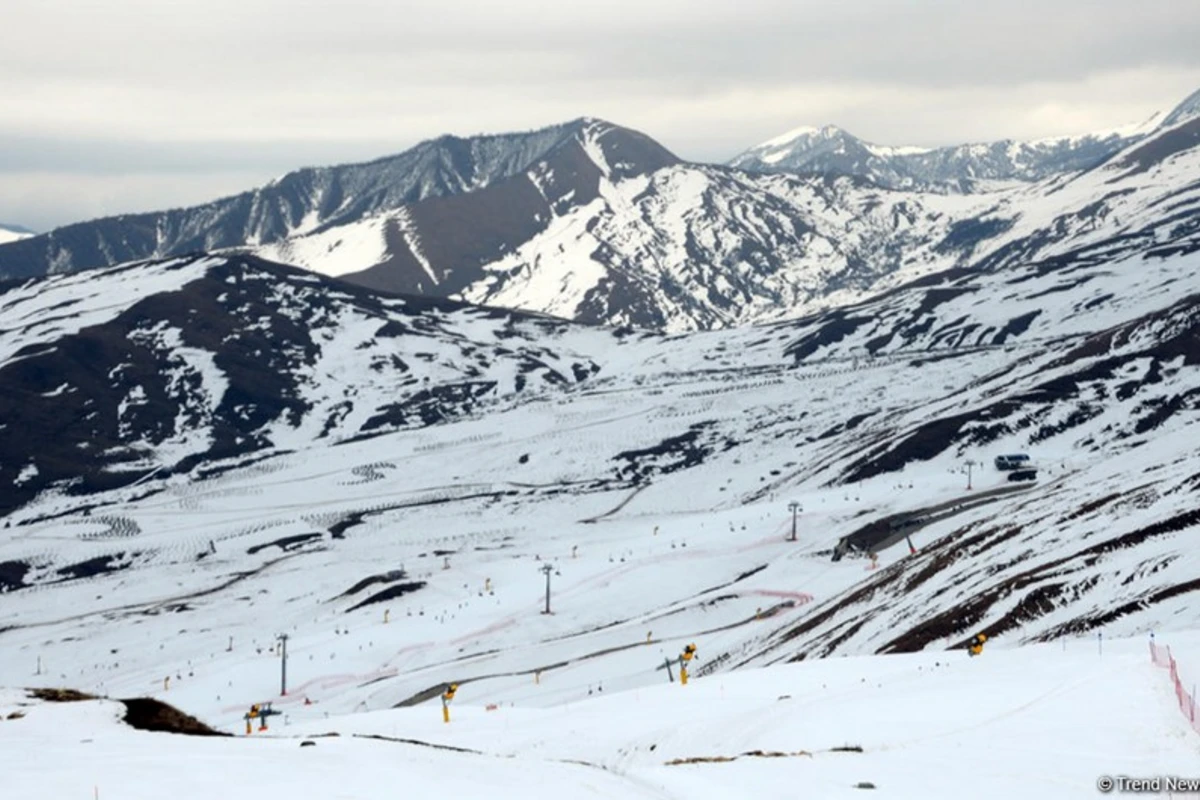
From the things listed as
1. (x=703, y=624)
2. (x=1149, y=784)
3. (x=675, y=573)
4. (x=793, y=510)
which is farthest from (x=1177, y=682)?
(x=793, y=510)

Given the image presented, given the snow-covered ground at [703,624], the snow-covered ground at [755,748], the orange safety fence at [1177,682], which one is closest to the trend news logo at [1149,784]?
the snow-covered ground at [755,748]

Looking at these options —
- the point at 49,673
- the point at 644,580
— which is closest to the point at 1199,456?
the point at 644,580

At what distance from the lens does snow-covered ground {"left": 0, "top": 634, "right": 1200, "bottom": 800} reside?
27.1 m

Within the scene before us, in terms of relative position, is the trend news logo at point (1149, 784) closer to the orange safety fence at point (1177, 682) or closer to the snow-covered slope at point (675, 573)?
the orange safety fence at point (1177, 682)

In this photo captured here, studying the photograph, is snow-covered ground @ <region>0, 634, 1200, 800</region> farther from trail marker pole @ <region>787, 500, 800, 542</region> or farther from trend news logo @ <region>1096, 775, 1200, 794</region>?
trail marker pole @ <region>787, 500, 800, 542</region>

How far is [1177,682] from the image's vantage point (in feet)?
107

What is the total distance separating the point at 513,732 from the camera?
43.8m

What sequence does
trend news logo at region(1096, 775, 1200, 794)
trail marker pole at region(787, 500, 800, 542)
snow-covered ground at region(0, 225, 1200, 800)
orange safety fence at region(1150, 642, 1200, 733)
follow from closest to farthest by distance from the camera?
1. trend news logo at region(1096, 775, 1200, 794)
2. orange safety fence at region(1150, 642, 1200, 733)
3. snow-covered ground at region(0, 225, 1200, 800)
4. trail marker pole at region(787, 500, 800, 542)

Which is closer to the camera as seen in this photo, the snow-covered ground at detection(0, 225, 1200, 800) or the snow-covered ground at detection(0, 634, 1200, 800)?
the snow-covered ground at detection(0, 634, 1200, 800)

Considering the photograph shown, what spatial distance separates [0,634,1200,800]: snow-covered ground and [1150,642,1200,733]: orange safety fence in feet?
1.16

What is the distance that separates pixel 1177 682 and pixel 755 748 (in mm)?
10467

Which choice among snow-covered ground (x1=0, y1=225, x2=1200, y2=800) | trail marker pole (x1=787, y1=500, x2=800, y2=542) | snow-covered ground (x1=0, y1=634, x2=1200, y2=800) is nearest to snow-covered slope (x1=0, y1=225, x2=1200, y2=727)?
snow-covered ground (x1=0, y1=225, x2=1200, y2=800)

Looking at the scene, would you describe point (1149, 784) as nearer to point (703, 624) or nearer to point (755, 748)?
point (755, 748)

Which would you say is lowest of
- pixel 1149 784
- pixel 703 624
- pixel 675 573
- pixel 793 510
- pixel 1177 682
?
pixel 675 573
